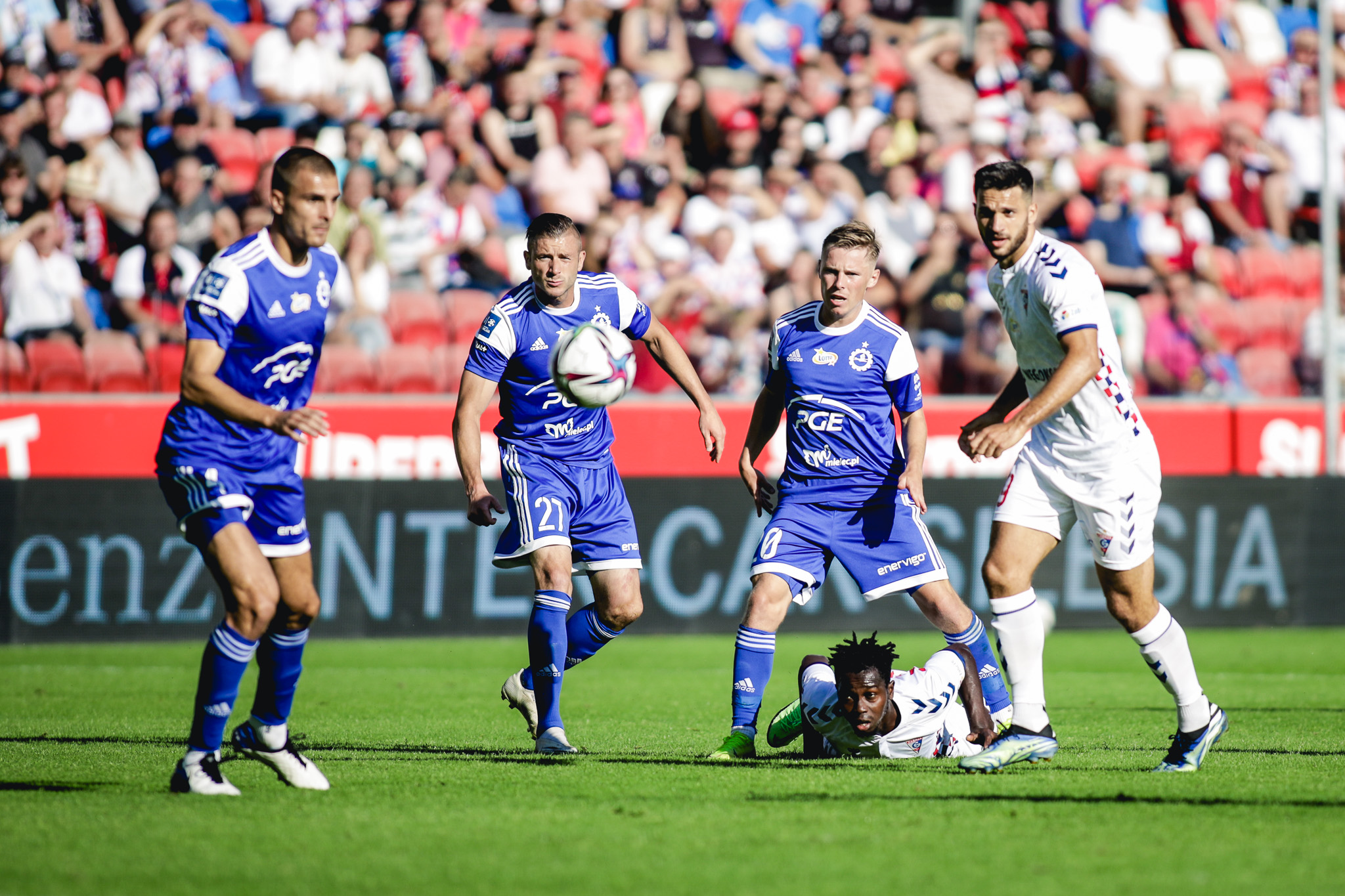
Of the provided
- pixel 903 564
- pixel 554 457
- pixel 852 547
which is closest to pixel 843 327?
pixel 852 547

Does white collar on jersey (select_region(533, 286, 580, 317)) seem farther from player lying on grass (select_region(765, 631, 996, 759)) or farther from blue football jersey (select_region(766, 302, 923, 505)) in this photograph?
player lying on grass (select_region(765, 631, 996, 759))

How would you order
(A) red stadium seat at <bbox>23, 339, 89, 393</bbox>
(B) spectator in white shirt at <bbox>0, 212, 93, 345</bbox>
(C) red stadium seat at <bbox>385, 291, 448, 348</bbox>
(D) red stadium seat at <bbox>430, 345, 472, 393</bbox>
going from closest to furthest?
(A) red stadium seat at <bbox>23, 339, 89, 393</bbox>
(B) spectator in white shirt at <bbox>0, 212, 93, 345</bbox>
(D) red stadium seat at <bbox>430, 345, 472, 393</bbox>
(C) red stadium seat at <bbox>385, 291, 448, 348</bbox>

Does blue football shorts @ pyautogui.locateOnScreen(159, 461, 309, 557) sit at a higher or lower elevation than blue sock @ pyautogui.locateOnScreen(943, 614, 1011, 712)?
higher

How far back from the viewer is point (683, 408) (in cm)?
1405

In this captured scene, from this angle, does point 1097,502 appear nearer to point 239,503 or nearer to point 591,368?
point 591,368

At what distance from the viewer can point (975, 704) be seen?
267 inches

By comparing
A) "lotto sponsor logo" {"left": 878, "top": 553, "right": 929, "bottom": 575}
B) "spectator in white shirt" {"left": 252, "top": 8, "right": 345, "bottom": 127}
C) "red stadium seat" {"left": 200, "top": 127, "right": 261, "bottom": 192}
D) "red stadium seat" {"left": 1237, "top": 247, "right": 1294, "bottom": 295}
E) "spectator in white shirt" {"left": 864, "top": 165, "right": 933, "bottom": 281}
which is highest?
"spectator in white shirt" {"left": 252, "top": 8, "right": 345, "bottom": 127}

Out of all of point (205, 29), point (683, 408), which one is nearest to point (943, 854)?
point (683, 408)

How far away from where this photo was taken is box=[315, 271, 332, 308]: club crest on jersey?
580cm

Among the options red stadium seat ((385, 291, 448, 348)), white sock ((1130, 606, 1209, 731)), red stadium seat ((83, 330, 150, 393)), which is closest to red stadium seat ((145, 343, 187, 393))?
red stadium seat ((83, 330, 150, 393))

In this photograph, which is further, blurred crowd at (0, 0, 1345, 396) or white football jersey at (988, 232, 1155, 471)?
blurred crowd at (0, 0, 1345, 396)

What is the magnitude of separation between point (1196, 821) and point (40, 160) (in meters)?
12.7

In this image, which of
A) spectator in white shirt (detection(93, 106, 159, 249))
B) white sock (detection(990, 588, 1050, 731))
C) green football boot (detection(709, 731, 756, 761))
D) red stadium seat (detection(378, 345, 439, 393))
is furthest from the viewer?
spectator in white shirt (detection(93, 106, 159, 249))

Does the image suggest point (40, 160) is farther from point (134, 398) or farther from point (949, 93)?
point (949, 93)
